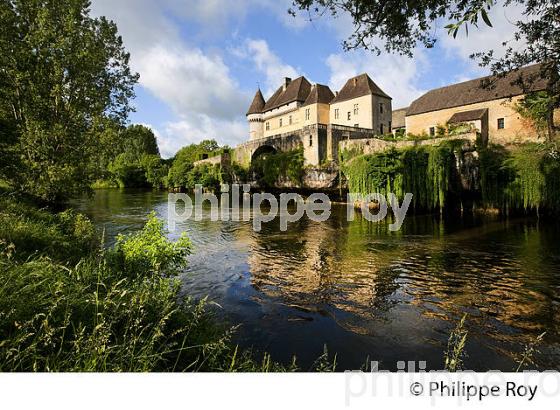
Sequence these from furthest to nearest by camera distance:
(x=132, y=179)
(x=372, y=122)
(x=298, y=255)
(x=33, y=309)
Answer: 1. (x=132, y=179)
2. (x=372, y=122)
3. (x=298, y=255)
4. (x=33, y=309)

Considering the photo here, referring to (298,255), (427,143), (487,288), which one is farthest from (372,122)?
(487,288)

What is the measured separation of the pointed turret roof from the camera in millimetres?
51597

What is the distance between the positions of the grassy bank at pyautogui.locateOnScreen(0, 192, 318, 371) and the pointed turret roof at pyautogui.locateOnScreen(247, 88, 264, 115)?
46515mm

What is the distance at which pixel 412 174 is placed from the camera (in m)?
22.0

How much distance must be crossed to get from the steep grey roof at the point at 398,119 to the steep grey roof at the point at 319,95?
28.1 feet

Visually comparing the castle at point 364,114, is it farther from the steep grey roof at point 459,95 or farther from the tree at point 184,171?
the tree at point 184,171

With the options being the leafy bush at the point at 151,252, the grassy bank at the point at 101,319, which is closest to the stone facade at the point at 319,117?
the leafy bush at the point at 151,252

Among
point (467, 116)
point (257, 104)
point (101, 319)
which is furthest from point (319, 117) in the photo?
point (101, 319)

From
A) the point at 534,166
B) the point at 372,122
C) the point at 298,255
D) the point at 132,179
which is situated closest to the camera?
the point at 298,255
